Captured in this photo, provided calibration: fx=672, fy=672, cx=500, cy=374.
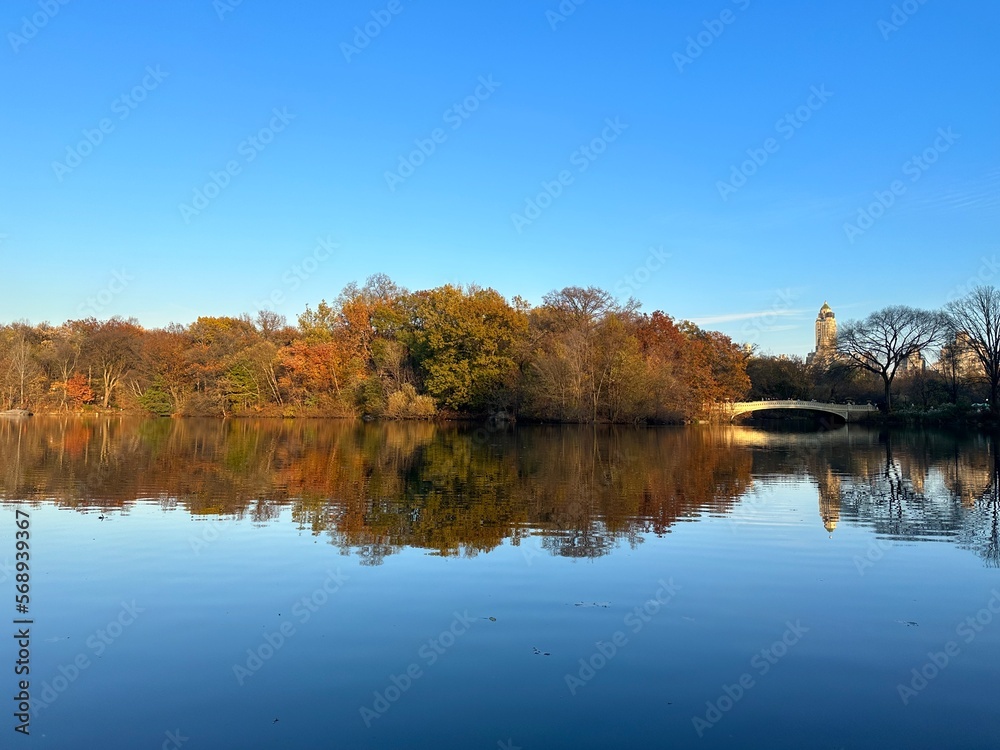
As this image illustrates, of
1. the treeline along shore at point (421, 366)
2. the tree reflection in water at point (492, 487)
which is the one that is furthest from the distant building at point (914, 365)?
the tree reflection in water at point (492, 487)

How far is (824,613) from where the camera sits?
845 centimetres

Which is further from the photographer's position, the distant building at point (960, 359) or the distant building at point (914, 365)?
the distant building at point (914, 365)

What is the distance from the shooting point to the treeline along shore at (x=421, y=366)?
196 ft

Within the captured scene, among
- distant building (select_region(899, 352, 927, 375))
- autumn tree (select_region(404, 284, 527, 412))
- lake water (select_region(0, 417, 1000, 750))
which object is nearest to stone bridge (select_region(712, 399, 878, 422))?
distant building (select_region(899, 352, 927, 375))

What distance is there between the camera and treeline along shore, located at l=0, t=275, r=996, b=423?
59875mm

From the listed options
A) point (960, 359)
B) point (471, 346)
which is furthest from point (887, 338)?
point (471, 346)

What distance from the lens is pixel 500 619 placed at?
7.99 m

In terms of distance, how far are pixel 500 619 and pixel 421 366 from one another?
2457 inches

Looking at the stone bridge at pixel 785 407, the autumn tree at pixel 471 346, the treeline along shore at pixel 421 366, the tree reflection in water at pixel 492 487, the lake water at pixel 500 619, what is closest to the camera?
the lake water at pixel 500 619

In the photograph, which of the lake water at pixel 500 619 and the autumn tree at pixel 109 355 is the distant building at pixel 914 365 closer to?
the lake water at pixel 500 619

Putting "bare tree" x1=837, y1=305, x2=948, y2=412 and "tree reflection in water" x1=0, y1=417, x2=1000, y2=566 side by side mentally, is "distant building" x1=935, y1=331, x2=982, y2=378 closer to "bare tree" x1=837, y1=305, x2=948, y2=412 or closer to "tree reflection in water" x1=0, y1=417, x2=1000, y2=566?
"bare tree" x1=837, y1=305, x2=948, y2=412

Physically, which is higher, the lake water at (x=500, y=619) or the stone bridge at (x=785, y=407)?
the stone bridge at (x=785, y=407)

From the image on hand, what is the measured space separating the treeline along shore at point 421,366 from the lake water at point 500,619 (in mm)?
42063

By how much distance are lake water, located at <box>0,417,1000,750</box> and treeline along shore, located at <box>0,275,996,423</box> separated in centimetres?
4206
